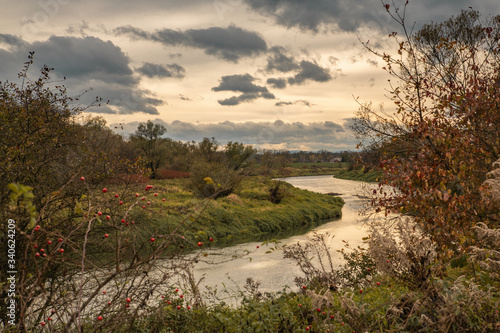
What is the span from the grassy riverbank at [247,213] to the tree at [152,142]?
41.8 ft

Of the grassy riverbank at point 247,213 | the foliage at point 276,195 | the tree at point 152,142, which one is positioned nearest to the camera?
the grassy riverbank at point 247,213

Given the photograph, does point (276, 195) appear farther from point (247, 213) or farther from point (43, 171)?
point (43, 171)

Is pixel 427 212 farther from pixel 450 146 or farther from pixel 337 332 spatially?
pixel 337 332

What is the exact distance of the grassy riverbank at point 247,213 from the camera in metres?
19.9

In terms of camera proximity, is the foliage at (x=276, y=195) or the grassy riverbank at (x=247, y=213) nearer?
the grassy riverbank at (x=247, y=213)

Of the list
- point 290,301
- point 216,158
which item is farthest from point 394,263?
point 216,158

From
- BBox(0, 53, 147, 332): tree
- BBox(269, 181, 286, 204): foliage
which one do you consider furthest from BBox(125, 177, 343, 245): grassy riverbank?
BBox(0, 53, 147, 332): tree

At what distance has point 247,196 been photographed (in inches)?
1162

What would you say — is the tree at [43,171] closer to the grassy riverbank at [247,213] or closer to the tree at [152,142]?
the grassy riverbank at [247,213]

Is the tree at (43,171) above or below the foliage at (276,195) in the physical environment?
above

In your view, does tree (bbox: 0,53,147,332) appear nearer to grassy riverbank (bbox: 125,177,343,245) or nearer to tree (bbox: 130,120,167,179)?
grassy riverbank (bbox: 125,177,343,245)

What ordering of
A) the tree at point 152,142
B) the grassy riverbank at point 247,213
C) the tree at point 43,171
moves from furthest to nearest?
the tree at point 152,142 → the grassy riverbank at point 247,213 → the tree at point 43,171

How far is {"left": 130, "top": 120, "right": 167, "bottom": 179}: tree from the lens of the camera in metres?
43.9

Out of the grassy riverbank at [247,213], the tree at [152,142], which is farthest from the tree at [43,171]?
the tree at [152,142]
